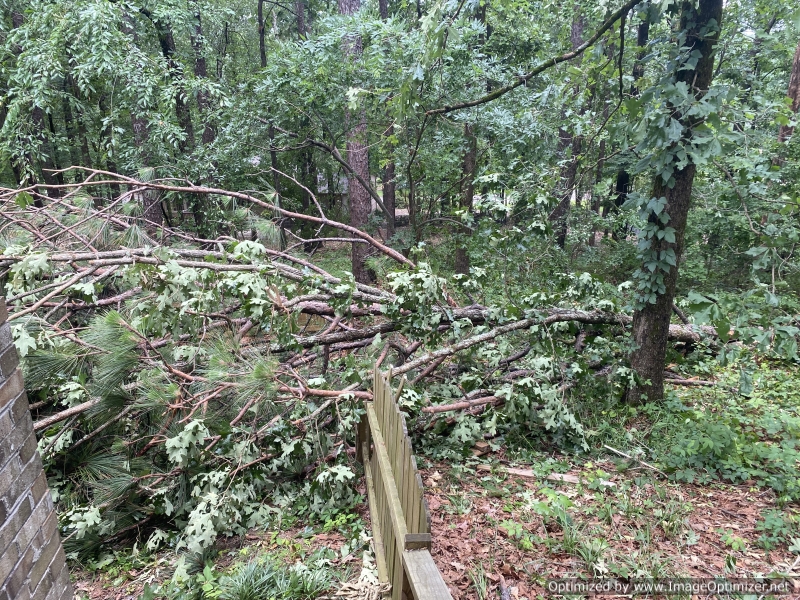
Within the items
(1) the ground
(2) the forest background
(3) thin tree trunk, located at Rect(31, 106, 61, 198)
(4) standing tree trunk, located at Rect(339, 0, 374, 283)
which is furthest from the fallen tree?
(3) thin tree trunk, located at Rect(31, 106, 61, 198)

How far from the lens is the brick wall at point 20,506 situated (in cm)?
171

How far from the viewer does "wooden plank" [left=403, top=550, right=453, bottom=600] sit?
166 centimetres

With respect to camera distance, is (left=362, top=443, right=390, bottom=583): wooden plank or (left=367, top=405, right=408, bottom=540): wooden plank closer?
(left=367, top=405, right=408, bottom=540): wooden plank

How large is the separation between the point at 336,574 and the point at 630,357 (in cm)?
309

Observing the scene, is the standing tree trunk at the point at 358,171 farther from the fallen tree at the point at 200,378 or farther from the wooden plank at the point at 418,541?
the wooden plank at the point at 418,541

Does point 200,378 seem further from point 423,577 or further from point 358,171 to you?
point 358,171

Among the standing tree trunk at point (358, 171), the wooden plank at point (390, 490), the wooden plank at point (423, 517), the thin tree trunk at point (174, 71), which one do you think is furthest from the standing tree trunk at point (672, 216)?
the thin tree trunk at point (174, 71)

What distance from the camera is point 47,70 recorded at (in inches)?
252

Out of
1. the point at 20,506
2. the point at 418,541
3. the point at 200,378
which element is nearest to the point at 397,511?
the point at 418,541

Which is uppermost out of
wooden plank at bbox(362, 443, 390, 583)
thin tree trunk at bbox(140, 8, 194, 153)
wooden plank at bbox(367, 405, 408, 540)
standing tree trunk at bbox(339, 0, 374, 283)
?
thin tree trunk at bbox(140, 8, 194, 153)

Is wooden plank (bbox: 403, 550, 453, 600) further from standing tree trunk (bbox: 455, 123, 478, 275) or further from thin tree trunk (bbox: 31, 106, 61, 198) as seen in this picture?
thin tree trunk (bbox: 31, 106, 61, 198)

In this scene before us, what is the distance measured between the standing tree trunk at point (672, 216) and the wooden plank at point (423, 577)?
2.93 meters

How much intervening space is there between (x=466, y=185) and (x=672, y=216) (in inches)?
193

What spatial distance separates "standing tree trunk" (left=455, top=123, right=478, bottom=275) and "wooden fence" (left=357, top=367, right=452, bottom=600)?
4113 millimetres
